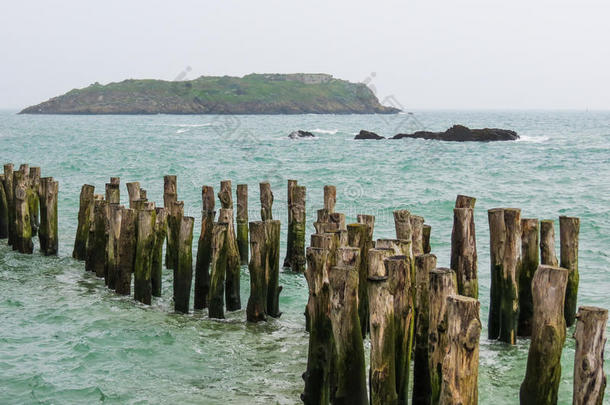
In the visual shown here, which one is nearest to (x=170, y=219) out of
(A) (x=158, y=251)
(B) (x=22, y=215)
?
(A) (x=158, y=251)

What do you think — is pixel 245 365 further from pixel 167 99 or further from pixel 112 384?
pixel 167 99

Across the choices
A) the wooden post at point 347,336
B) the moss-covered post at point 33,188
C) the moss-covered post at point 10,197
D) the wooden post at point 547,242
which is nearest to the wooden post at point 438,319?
the wooden post at point 347,336

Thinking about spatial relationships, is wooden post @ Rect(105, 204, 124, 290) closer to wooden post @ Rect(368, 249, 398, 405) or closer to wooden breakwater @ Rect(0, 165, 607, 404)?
wooden breakwater @ Rect(0, 165, 607, 404)

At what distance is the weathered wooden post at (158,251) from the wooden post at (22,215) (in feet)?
14.6

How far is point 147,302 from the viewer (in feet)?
37.4

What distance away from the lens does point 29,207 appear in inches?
604

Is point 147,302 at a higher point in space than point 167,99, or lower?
lower

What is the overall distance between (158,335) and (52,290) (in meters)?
3.47

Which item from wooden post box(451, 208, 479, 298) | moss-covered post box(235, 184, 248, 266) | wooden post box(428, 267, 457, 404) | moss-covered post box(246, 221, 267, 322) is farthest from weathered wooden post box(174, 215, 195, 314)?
wooden post box(428, 267, 457, 404)

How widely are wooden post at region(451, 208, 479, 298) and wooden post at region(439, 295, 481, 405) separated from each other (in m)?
3.58

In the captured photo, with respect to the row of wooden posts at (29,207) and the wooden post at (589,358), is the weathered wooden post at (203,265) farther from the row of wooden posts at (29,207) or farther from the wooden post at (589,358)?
the wooden post at (589,358)

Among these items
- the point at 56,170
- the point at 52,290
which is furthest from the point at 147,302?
the point at 56,170

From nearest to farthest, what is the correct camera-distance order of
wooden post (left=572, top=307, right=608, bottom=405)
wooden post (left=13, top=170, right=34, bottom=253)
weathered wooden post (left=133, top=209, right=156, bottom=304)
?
wooden post (left=572, top=307, right=608, bottom=405)
weathered wooden post (left=133, top=209, right=156, bottom=304)
wooden post (left=13, top=170, right=34, bottom=253)

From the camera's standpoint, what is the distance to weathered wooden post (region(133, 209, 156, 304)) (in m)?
11.2
